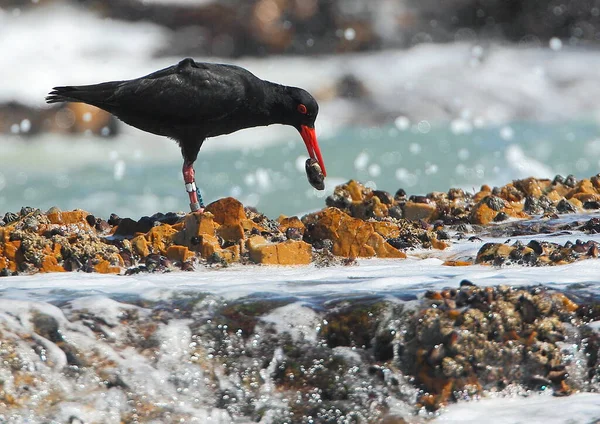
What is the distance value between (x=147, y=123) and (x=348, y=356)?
4.38 m

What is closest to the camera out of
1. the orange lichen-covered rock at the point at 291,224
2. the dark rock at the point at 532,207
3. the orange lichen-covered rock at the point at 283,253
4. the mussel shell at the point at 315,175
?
the orange lichen-covered rock at the point at 283,253

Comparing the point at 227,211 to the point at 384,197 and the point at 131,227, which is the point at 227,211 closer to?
the point at 131,227

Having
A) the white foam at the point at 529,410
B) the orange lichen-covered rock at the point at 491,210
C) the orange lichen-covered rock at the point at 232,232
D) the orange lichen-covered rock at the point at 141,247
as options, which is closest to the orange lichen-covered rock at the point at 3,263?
the orange lichen-covered rock at the point at 141,247

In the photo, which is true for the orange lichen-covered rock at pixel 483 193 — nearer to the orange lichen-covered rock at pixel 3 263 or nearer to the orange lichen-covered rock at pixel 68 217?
the orange lichen-covered rock at pixel 68 217

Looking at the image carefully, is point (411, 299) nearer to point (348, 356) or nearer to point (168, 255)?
point (348, 356)

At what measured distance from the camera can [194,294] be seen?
17.0 ft

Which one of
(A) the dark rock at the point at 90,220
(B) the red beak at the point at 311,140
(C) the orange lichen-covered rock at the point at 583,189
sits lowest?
(A) the dark rock at the point at 90,220

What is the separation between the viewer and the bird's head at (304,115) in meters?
8.86

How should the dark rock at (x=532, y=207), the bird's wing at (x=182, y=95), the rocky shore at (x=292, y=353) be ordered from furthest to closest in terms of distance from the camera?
the dark rock at (x=532, y=207) → the bird's wing at (x=182, y=95) → the rocky shore at (x=292, y=353)

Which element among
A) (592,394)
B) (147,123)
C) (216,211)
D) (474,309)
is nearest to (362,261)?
(216,211)

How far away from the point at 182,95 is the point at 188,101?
0.26 feet

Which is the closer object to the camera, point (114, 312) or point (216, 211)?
point (114, 312)

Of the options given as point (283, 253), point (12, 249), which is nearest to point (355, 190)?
point (283, 253)

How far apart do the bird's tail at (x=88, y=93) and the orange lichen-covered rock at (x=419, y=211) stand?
10.1 feet
